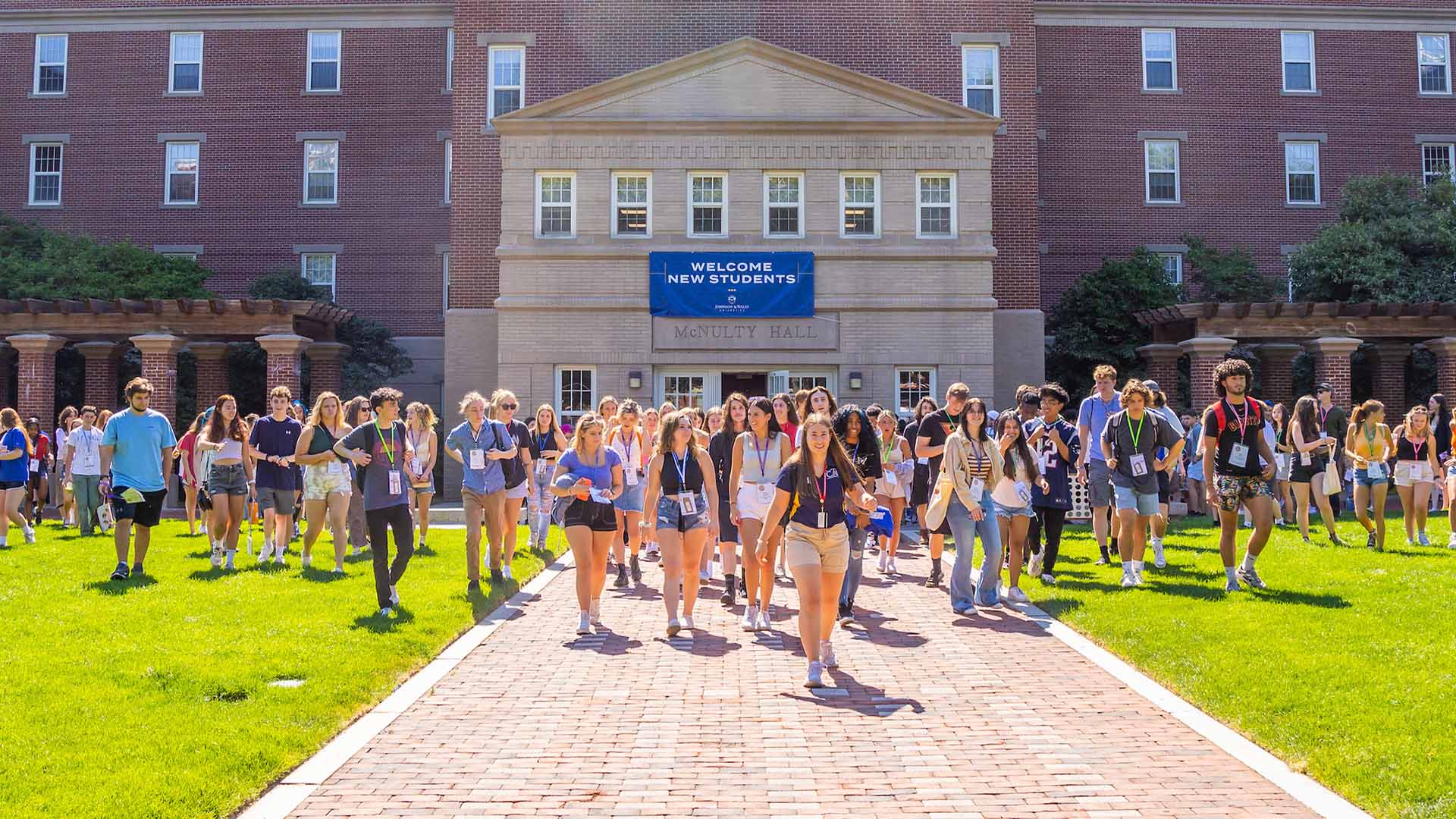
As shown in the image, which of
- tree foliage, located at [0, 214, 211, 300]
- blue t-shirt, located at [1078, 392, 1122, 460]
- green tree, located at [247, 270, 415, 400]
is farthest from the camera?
green tree, located at [247, 270, 415, 400]

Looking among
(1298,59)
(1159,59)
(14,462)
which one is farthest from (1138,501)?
(1298,59)

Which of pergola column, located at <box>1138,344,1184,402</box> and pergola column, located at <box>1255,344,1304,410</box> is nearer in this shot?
pergola column, located at <box>1138,344,1184,402</box>

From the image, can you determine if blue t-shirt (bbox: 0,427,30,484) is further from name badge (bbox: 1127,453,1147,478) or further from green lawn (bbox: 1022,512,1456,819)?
name badge (bbox: 1127,453,1147,478)

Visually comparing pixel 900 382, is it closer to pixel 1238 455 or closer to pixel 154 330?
pixel 1238 455

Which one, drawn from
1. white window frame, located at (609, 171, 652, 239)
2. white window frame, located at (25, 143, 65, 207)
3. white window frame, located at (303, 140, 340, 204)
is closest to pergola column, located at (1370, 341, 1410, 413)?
white window frame, located at (609, 171, 652, 239)

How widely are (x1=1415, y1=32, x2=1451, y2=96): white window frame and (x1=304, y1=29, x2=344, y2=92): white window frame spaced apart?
3469 cm

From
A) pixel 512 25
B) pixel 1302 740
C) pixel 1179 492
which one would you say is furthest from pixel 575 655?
pixel 512 25

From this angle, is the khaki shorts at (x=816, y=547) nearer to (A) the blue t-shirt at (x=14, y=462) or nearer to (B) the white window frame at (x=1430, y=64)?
(A) the blue t-shirt at (x=14, y=462)

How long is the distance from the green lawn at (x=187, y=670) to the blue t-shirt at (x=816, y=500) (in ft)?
9.93

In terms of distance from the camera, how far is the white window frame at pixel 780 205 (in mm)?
26141

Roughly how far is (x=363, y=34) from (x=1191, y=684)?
3681 cm

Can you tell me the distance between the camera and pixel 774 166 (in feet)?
86.0

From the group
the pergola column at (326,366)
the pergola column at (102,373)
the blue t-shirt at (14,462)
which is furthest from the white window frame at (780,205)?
the pergola column at (102,373)

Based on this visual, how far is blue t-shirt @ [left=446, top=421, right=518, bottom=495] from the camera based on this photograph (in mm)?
12000
